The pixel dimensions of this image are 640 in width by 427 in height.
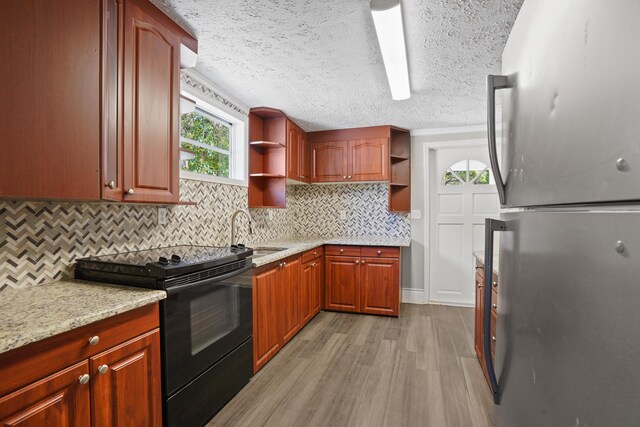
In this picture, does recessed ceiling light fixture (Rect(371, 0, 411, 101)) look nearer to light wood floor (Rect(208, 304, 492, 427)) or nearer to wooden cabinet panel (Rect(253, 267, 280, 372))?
wooden cabinet panel (Rect(253, 267, 280, 372))

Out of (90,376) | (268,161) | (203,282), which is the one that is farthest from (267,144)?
(90,376)

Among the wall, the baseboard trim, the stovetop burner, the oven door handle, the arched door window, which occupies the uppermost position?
the arched door window

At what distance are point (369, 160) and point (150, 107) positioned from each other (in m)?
2.74

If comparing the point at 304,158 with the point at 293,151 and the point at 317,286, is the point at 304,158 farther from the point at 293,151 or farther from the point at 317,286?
the point at 317,286

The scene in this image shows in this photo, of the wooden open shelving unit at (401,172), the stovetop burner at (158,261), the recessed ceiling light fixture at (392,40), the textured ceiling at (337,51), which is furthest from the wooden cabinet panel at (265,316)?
the wooden open shelving unit at (401,172)

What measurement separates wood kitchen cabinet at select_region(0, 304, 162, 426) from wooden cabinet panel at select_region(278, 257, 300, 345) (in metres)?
1.39

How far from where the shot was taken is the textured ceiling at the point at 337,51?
168 centimetres

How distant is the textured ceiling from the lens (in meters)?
1.68

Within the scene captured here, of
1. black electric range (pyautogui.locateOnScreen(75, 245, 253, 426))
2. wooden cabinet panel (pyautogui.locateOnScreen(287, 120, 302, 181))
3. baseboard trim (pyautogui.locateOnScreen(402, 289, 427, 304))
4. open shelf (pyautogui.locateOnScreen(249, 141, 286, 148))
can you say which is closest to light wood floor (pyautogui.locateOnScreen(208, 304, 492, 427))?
black electric range (pyautogui.locateOnScreen(75, 245, 253, 426))

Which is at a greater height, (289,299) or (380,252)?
(380,252)

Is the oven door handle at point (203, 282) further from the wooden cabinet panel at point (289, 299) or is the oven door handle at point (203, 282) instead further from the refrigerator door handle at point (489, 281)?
the refrigerator door handle at point (489, 281)

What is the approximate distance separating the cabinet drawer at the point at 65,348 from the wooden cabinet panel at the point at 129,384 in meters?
0.04

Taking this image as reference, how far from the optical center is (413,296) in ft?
13.9

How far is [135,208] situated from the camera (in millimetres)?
2057
